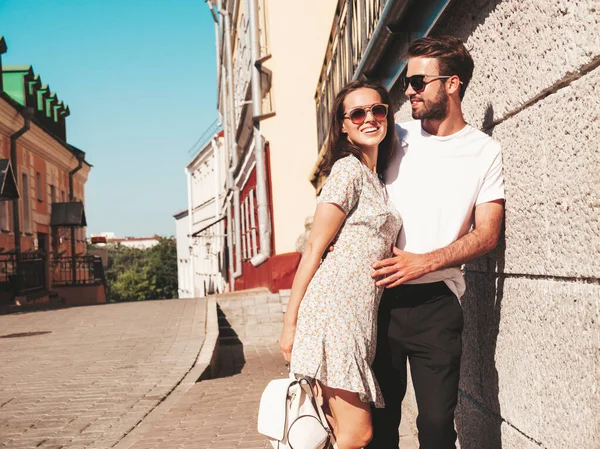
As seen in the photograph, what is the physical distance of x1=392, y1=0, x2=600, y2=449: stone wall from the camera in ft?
7.97

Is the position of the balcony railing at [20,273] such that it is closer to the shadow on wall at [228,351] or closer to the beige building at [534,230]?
the shadow on wall at [228,351]

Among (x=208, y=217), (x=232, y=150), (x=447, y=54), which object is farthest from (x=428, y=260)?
(x=208, y=217)

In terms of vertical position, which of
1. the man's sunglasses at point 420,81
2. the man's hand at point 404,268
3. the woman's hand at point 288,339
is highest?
the man's sunglasses at point 420,81

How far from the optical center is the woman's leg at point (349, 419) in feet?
9.53

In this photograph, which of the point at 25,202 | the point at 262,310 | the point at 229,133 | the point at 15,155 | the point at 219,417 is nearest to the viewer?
the point at 219,417

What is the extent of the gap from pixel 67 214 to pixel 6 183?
34.0 ft

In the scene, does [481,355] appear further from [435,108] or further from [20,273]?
[20,273]

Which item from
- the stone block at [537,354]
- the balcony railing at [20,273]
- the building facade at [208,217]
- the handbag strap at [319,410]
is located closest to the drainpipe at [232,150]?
the building facade at [208,217]

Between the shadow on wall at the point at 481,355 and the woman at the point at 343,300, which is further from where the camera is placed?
the shadow on wall at the point at 481,355

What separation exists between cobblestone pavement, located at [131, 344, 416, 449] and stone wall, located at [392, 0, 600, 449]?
1.84m

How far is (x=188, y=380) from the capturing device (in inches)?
320

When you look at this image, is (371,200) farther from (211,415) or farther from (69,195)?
(69,195)

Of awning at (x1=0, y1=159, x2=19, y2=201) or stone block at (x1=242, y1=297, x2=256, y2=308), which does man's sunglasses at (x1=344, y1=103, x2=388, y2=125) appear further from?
awning at (x1=0, y1=159, x2=19, y2=201)

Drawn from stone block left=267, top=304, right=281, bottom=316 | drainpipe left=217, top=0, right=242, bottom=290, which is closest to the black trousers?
stone block left=267, top=304, right=281, bottom=316
